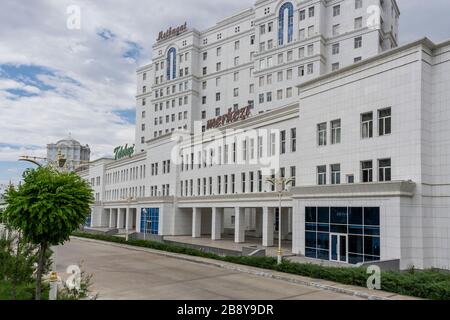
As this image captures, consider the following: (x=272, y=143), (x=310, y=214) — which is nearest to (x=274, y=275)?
(x=310, y=214)

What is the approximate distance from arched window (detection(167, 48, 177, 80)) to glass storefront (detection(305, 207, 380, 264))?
49389mm

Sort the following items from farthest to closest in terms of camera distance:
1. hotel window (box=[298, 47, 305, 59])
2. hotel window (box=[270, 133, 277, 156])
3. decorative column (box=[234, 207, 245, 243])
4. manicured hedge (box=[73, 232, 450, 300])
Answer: hotel window (box=[298, 47, 305, 59]) → decorative column (box=[234, 207, 245, 243]) → hotel window (box=[270, 133, 277, 156]) → manicured hedge (box=[73, 232, 450, 300])

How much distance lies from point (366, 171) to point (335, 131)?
425cm

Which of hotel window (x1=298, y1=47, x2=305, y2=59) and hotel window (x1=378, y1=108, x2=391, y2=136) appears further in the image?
hotel window (x1=298, y1=47, x2=305, y2=59)

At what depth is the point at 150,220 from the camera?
56.9m

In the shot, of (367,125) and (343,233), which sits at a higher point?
(367,125)

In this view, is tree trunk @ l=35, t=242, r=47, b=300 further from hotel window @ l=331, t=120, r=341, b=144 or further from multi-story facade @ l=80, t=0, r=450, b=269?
hotel window @ l=331, t=120, r=341, b=144

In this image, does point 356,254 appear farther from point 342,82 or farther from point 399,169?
point 342,82

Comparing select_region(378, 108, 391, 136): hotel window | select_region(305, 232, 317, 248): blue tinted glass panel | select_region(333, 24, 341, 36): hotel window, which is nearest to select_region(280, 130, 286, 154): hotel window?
select_region(305, 232, 317, 248): blue tinted glass panel

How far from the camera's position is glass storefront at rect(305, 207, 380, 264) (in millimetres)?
26766

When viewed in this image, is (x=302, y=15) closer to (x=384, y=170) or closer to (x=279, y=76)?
(x=279, y=76)

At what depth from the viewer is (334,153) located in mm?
31266

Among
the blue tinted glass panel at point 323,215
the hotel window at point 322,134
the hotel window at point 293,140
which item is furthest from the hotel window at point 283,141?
the blue tinted glass panel at point 323,215
